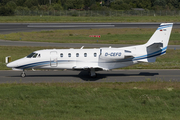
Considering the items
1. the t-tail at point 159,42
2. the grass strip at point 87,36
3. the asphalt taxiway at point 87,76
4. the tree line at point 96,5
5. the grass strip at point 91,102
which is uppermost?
the tree line at point 96,5

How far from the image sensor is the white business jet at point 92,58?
2503 centimetres

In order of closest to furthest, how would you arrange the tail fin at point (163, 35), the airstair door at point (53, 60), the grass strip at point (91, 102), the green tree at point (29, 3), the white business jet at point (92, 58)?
1. the grass strip at point (91, 102)
2. the white business jet at point (92, 58)
3. the airstair door at point (53, 60)
4. the tail fin at point (163, 35)
5. the green tree at point (29, 3)

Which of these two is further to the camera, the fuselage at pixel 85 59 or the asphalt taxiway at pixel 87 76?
the fuselage at pixel 85 59

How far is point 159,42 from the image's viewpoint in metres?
25.9

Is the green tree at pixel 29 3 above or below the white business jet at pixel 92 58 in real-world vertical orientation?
above

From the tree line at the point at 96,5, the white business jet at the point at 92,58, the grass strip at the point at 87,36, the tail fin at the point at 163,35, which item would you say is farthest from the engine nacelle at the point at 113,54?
the tree line at the point at 96,5

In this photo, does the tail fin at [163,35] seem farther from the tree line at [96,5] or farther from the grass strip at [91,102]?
the tree line at [96,5]

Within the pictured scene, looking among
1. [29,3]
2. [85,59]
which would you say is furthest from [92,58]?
[29,3]

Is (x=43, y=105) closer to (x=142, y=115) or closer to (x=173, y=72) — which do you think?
(x=142, y=115)

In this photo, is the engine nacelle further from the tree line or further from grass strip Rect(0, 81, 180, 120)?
the tree line

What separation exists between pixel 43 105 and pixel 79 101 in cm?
230

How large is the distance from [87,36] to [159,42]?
32304mm

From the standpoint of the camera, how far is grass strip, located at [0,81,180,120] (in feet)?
47.4

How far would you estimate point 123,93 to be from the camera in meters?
18.5
